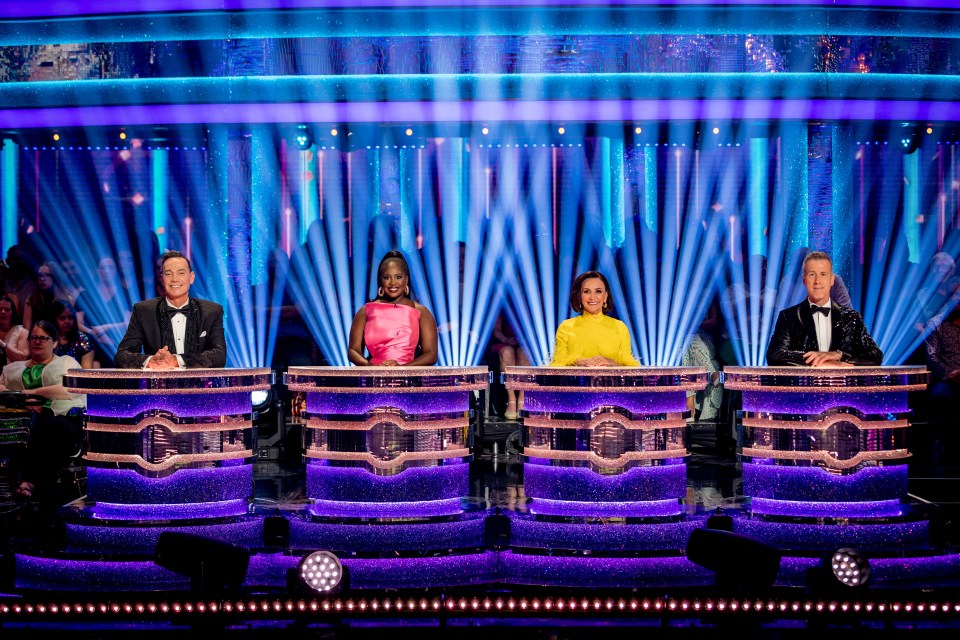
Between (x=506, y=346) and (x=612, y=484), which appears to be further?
(x=506, y=346)

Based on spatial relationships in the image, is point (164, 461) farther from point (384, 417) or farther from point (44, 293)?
point (44, 293)

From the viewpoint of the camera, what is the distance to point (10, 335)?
7922 millimetres

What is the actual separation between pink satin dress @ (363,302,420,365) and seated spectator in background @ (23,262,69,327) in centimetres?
369

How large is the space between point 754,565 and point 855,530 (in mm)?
1147

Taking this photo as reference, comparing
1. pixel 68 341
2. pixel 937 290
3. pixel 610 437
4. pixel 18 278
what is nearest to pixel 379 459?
pixel 610 437

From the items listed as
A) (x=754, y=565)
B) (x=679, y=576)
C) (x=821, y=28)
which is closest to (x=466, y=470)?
(x=679, y=576)

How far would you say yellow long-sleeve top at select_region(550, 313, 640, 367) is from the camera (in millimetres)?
5621

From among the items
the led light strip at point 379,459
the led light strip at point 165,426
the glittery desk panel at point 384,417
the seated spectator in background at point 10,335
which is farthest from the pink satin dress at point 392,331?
the seated spectator in background at point 10,335

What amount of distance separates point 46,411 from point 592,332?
12.6ft

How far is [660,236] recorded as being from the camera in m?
9.48

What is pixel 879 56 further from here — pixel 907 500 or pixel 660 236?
pixel 907 500

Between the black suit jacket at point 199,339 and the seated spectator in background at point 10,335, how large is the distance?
298 cm

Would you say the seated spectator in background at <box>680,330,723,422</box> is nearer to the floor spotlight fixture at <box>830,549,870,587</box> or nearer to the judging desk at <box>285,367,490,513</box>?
the judging desk at <box>285,367,490,513</box>

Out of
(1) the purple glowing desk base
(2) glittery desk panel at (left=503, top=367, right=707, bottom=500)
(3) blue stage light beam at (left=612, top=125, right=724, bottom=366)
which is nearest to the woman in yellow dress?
(2) glittery desk panel at (left=503, top=367, right=707, bottom=500)
